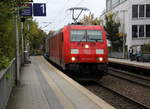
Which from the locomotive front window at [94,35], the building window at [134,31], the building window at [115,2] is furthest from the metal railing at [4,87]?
the building window at [115,2]

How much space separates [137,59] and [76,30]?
22.4m

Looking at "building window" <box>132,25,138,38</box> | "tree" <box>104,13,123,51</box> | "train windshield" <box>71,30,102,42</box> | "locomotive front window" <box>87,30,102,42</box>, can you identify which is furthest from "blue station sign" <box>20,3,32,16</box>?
"tree" <box>104,13,123,51</box>

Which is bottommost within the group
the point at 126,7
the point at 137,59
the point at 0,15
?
the point at 137,59

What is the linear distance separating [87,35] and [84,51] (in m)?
1.10

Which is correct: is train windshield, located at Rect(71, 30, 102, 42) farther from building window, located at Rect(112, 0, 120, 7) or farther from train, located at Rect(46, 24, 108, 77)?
building window, located at Rect(112, 0, 120, 7)

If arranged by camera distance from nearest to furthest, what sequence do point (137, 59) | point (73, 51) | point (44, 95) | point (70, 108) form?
point (70, 108) < point (44, 95) < point (73, 51) < point (137, 59)

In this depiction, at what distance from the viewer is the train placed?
17.4 m

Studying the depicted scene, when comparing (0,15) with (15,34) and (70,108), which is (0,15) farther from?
(15,34)

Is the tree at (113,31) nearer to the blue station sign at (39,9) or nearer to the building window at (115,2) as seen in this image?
the building window at (115,2)

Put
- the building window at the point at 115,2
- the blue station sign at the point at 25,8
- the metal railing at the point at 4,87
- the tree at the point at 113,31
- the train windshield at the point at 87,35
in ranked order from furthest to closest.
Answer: the building window at the point at 115,2 → the tree at the point at 113,31 → the train windshield at the point at 87,35 → the blue station sign at the point at 25,8 → the metal railing at the point at 4,87

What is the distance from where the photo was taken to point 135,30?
193 ft

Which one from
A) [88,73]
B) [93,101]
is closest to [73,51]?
[88,73]

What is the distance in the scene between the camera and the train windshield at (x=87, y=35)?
18.1 meters

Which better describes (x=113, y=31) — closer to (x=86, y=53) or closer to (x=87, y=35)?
(x=87, y=35)
